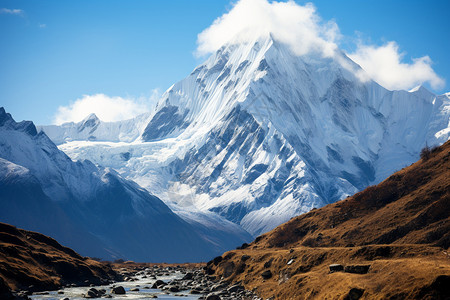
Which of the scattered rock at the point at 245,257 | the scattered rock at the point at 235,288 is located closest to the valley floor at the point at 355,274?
the scattered rock at the point at 235,288

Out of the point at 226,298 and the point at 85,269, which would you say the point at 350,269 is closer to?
the point at 226,298

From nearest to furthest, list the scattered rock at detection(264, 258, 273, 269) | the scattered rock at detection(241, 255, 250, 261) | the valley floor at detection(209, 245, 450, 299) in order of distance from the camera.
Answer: the valley floor at detection(209, 245, 450, 299)
the scattered rock at detection(264, 258, 273, 269)
the scattered rock at detection(241, 255, 250, 261)

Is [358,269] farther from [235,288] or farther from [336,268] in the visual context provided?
[235,288]

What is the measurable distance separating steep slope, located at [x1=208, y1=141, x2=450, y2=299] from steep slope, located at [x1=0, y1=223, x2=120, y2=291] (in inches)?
1374

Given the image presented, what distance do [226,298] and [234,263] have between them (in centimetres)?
2907

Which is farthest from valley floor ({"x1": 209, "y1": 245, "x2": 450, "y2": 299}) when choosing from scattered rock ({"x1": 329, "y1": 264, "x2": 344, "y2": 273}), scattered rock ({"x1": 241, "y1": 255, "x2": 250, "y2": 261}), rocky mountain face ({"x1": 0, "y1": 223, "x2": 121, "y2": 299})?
rocky mountain face ({"x1": 0, "y1": 223, "x2": 121, "y2": 299})

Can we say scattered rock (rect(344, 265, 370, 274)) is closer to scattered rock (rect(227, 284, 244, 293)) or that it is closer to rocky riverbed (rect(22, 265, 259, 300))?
rocky riverbed (rect(22, 265, 259, 300))

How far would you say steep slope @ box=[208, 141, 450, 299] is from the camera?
2414 inches

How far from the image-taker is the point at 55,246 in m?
149

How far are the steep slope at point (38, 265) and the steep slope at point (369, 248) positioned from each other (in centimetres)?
3490

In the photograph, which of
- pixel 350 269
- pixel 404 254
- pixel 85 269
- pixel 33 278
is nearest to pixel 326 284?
pixel 350 269

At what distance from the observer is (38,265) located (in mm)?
120500

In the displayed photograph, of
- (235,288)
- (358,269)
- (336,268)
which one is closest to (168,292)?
(235,288)

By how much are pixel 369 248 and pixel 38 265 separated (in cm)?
7866
